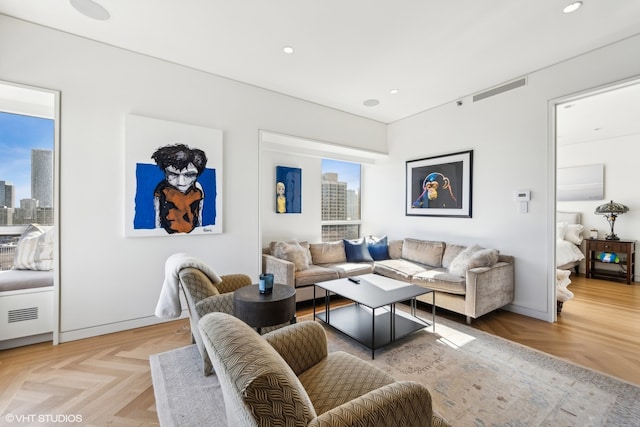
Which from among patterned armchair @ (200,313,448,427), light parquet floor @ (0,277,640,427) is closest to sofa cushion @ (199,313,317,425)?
patterned armchair @ (200,313,448,427)

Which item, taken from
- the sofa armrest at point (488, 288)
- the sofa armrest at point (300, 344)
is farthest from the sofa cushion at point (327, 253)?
the sofa armrest at point (300, 344)

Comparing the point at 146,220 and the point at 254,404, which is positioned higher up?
the point at 146,220

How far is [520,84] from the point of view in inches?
135

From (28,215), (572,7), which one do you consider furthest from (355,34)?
(28,215)

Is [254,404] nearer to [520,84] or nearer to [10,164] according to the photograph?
[10,164]

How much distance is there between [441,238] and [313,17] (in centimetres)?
355

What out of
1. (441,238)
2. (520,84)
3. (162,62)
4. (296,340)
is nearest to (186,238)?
(162,62)

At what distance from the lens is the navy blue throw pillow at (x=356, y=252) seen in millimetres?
4598

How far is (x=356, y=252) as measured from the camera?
4.62 m

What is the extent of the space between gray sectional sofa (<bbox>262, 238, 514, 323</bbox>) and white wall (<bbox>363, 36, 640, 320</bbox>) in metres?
0.24

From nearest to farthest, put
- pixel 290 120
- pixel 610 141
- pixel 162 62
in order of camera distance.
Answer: pixel 162 62
pixel 290 120
pixel 610 141

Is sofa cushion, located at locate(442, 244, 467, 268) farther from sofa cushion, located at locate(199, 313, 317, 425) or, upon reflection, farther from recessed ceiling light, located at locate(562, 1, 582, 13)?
sofa cushion, located at locate(199, 313, 317, 425)

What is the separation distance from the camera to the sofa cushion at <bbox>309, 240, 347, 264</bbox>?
444 cm

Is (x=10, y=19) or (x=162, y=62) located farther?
(x=162, y=62)
